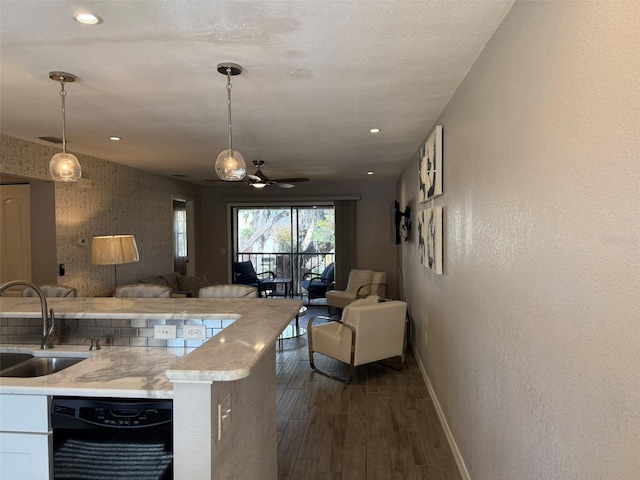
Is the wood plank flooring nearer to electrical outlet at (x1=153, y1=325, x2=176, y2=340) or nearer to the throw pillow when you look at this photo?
electrical outlet at (x1=153, y1=325, x2=176, y2=340)

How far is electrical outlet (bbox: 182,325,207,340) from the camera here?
1969 mm

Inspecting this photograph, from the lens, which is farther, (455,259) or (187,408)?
(455,259)

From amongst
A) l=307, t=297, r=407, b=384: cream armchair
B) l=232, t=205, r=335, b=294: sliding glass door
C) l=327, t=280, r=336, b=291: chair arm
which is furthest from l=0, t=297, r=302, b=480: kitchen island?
l=232, t=205, r=335, b=294: sliding glass door

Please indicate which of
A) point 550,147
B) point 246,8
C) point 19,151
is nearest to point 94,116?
point 19,151

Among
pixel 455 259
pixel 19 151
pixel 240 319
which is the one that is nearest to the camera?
pixel 240 319

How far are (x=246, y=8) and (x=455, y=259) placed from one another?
1883 mm

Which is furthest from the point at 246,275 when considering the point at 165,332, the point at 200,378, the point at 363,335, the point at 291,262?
the point at 200,378

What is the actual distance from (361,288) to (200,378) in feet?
19.1

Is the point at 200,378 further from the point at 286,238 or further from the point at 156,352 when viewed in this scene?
the point at 286,238

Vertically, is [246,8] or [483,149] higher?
[246,8]

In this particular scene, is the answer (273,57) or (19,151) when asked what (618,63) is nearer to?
(273,57)

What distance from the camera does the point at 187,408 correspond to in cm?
125

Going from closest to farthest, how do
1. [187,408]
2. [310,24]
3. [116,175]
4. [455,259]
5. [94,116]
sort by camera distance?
[187,408], [310,24], [455,259], [94,116], [116,175]

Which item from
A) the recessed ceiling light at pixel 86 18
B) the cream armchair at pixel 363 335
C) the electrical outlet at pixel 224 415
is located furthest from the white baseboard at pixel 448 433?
the recessed ceiling light at pixel 86 18
